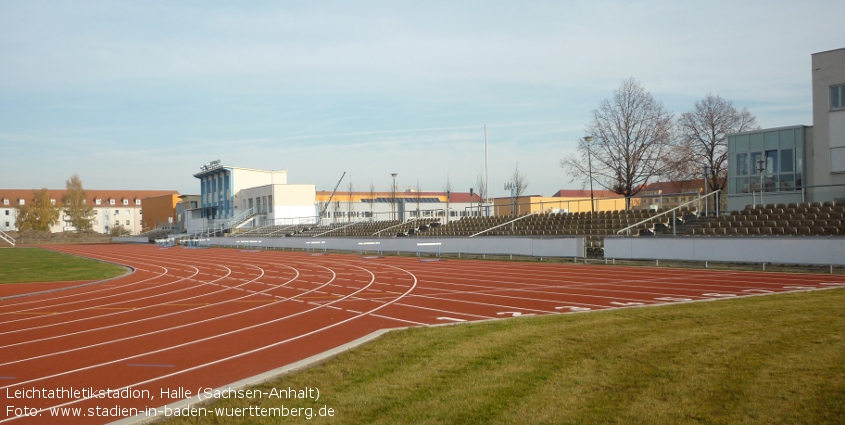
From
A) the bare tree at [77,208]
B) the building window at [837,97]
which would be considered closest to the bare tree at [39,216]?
the bare tree at [77,208]

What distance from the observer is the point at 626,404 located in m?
5.38

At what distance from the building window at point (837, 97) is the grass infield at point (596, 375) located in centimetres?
2120

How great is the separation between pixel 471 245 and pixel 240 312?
20.4 m

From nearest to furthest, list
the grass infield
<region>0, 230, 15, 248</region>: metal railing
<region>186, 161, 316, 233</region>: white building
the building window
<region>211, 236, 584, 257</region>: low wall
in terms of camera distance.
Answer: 1. the grass infield
2. the building window
3. <region>211, 236, 584, 257</region>: low wall
4. <region>186, 161, 316, 233</region>: white building
5. <region>0, 230, 15, 248</region>: metal railing

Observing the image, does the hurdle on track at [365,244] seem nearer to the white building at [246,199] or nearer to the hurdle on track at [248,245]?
the hurdle on track at [248,245]

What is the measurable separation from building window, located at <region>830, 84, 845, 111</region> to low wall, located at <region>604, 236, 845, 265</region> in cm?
991

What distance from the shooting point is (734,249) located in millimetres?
21094

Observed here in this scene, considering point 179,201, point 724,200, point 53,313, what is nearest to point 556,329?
point 53,313

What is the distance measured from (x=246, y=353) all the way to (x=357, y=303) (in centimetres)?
565

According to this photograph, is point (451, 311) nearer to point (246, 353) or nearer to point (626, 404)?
point (246, 353)

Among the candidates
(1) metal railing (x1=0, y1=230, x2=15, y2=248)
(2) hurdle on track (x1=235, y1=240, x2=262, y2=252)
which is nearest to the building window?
(2) hurdle on track (x1=235, y1=240, x2=262, y2=252)

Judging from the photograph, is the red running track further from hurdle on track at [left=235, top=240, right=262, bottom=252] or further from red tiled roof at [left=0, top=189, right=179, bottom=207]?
red tiled roof at [left=0, top=189, right=179, bottom=207]

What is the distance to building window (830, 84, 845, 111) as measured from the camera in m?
26.1

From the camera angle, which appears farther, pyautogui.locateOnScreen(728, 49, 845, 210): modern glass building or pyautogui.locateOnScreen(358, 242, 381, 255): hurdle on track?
pyautogui.locateOnScreen(358, 242, 381, 255): hurdle on track
